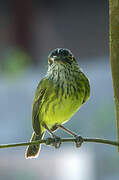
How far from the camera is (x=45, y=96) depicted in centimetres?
329

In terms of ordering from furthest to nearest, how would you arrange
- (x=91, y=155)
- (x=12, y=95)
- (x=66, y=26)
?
(x=66, y=26), (x=12, y=95), (x=91, y=155)

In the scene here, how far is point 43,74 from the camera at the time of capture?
897 centimetres

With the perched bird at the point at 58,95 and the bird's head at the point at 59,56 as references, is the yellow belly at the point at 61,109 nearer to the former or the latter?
the perched bird at the point at 58,95

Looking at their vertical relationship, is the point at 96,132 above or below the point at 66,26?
below

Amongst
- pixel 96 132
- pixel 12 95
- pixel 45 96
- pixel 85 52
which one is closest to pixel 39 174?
pixel 96 132

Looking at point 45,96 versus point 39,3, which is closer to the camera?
point 45,96

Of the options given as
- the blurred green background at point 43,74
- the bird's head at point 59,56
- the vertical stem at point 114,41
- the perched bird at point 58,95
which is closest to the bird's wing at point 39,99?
the perched bird at point 58,95

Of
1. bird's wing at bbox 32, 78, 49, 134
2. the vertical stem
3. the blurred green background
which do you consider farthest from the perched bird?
the blurred green background

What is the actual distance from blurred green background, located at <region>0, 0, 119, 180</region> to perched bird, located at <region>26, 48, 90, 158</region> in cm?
338

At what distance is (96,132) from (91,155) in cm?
51

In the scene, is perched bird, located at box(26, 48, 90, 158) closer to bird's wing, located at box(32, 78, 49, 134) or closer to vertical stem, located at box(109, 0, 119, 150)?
bird's wing, located at box(32, 78, 49, 134)

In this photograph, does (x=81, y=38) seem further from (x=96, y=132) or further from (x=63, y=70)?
(x=63, y=70)

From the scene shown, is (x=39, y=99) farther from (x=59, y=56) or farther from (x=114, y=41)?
(x=114, y=41)

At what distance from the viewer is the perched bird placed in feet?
10.4
